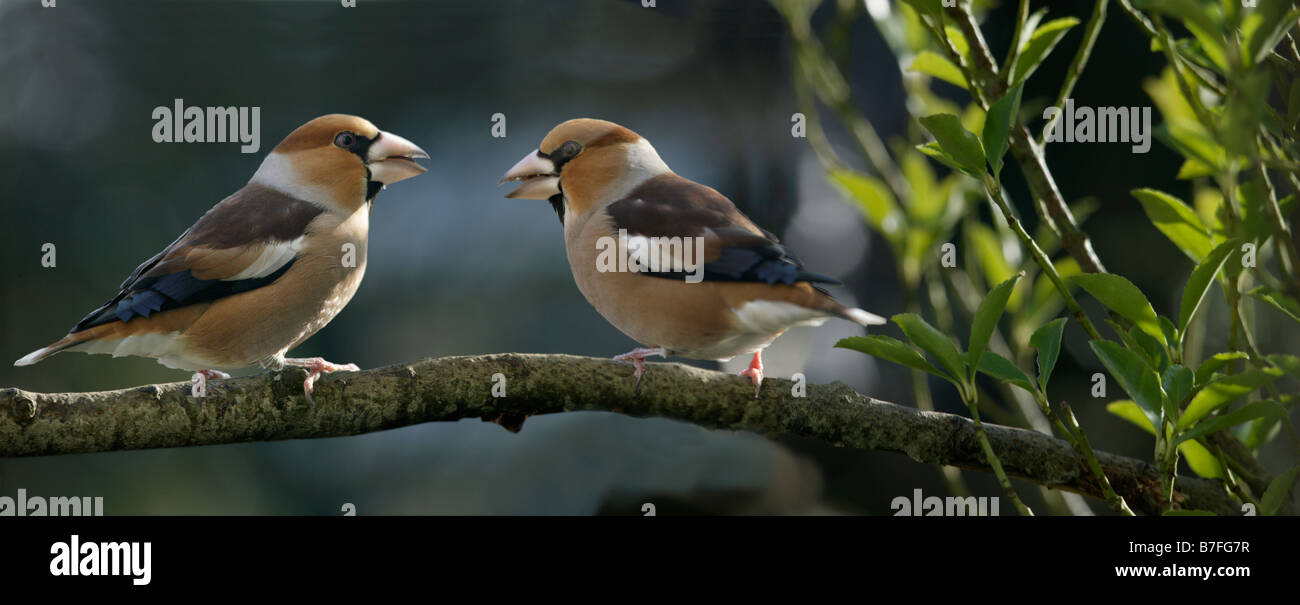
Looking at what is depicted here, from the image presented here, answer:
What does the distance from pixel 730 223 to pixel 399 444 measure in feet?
2.07

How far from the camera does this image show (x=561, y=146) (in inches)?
44.7

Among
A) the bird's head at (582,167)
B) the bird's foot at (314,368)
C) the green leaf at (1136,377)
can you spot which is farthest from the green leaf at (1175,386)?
the bird's foot at (314,368)

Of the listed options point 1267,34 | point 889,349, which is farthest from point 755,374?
point 1267,34

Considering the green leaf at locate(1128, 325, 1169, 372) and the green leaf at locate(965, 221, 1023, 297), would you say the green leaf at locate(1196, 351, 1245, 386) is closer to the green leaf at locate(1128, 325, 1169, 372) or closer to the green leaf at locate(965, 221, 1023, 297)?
the green leaf at locate(1128, 325, 1169, 372)

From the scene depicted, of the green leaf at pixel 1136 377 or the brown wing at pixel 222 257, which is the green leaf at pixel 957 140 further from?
the brown wing at pixel 222 257

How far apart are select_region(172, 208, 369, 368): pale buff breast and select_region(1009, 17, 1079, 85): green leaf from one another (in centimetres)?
79

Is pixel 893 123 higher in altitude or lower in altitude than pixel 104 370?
higher

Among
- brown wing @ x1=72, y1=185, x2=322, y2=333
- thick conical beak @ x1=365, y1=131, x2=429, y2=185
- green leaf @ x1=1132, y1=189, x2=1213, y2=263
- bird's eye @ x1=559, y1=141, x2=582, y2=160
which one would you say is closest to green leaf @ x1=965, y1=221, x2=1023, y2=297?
green leaf @ x1=1132, y1=189, x2=1213, y2=263

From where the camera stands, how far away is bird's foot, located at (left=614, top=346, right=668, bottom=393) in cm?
98

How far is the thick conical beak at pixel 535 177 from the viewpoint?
1.12 m

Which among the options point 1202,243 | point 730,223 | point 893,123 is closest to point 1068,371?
point 893,123

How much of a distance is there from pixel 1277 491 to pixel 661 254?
668mm

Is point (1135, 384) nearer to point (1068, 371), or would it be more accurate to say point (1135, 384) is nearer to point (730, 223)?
point (730, 223)
